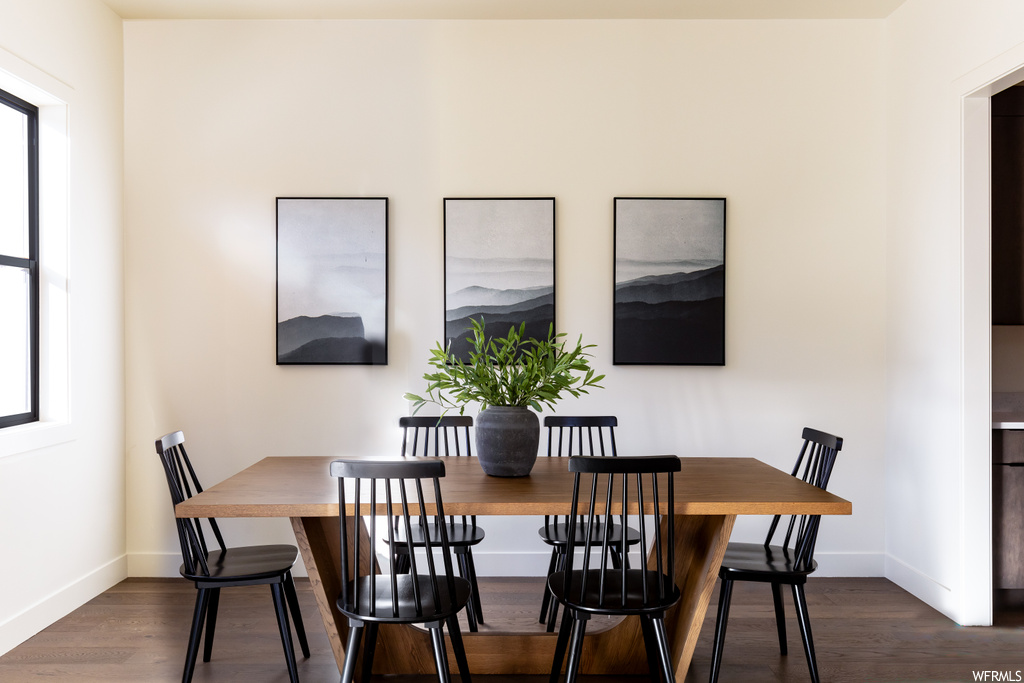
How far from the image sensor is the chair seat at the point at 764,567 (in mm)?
2322

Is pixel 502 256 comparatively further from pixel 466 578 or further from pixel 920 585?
pixel 920 585

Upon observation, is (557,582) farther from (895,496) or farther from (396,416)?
(895,496)

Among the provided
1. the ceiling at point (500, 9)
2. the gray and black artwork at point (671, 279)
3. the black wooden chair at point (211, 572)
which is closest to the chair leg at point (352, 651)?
the black wooden chair at point (211, 572)

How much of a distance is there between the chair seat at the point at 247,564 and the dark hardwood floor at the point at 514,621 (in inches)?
16.6

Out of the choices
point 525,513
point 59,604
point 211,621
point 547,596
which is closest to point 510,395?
point 525,513

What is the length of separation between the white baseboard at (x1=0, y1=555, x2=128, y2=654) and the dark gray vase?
204 cm

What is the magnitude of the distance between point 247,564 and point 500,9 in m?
2.87

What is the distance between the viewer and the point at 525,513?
2041 mm

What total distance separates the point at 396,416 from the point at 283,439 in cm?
62

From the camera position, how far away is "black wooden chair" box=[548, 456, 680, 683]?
194 centimetres

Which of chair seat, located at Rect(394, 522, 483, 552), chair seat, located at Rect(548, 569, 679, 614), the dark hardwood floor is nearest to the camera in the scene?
chair seat, located at Rect(548, 569, 679, 614)

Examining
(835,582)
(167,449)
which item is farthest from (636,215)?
(167,449)

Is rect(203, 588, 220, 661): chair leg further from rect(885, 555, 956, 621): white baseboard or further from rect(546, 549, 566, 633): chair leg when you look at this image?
rect(885, 555, 956, 621): white baseboard

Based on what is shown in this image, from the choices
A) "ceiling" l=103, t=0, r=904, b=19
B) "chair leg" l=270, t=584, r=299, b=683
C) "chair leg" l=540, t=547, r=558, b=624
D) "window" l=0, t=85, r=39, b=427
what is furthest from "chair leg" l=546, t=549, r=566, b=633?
"ceiling" l=103, t=0, r=904, b=19
